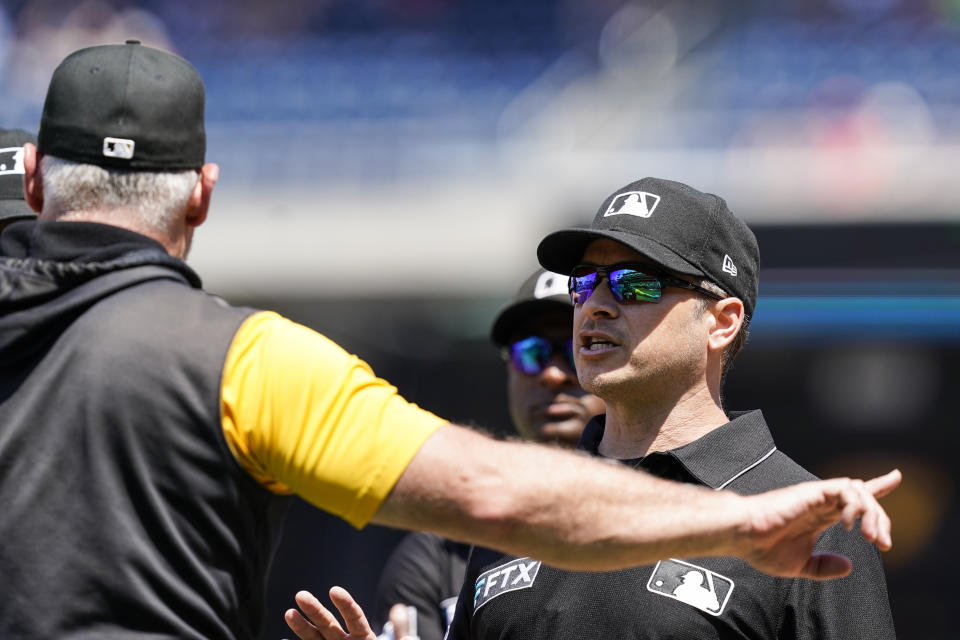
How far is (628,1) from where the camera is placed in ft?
38.4

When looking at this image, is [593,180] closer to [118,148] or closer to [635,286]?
[635,286]

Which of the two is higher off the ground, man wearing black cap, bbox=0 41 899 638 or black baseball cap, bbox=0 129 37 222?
black baseball cap, bbox=0 129 37 222

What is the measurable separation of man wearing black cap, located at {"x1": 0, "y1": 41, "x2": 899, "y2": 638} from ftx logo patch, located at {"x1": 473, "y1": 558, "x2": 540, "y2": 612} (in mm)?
679

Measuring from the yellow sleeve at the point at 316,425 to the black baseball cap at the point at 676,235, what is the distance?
0.96 m

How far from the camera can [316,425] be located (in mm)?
1835

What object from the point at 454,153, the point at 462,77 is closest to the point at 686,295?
the point at 454,153

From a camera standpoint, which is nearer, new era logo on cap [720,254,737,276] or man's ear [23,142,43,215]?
man's ear [23,142,43,215]

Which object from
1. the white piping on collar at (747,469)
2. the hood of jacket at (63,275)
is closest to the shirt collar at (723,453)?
the white piping on collar at (747,469)

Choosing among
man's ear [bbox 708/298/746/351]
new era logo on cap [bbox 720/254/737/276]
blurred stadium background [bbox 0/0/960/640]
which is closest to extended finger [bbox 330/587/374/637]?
man's ear [bbox 708/298/746/351]

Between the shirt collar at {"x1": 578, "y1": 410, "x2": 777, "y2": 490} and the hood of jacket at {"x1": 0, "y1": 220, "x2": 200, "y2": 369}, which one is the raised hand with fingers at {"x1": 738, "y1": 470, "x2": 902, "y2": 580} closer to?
the shirt collar at {"x1": 578, "y1": 410, "x2": 777, "y2": 490}

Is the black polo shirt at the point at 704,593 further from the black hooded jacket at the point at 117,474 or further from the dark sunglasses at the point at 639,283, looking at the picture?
the black hooded jacket at the point at 117,474

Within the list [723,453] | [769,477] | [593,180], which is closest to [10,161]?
[723,453]

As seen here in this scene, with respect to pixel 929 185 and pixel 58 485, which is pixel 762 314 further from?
pixel 58 485

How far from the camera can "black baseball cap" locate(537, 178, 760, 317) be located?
2.71 m
